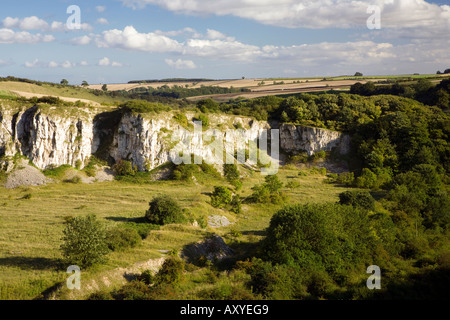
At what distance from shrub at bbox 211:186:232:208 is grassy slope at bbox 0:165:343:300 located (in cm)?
94

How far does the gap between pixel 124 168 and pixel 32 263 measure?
94.4ft

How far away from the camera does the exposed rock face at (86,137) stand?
5141cm

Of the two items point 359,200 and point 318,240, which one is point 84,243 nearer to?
point 318,240

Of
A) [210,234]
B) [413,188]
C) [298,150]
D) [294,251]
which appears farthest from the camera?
[298,150]

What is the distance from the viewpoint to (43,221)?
33.6 metres

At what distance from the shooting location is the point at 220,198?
41.6 m

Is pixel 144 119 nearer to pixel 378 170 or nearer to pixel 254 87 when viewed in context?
pixel 378 170

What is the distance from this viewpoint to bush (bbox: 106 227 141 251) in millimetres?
26466

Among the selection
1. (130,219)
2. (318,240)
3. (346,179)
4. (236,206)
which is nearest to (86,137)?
(130,219)

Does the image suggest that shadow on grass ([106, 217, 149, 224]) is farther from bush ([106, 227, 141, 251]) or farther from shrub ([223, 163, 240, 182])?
shrub ([223, 163, 240, 182])

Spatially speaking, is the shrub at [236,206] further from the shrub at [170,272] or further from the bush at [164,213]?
the shrub at [170,272]

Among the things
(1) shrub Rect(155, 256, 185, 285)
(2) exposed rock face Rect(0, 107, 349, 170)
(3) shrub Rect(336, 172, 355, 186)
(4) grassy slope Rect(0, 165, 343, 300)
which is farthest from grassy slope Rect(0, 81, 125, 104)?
(1) shrub Rect(155, 256, 185, 285)
